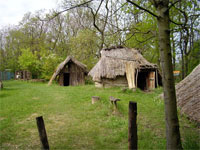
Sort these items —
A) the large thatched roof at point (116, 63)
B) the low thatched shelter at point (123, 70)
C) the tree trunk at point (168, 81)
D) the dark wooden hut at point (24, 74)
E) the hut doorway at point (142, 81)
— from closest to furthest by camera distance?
the tree trunk at point (168, 81) → the low thatched shelter at point (123, 70) → the large thatched roof at point (116, 63) → the hut doorway at point (142, 81) → the dark wooden hut at point (24, 74)

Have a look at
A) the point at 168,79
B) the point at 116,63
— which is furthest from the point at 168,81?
the point at 116,63

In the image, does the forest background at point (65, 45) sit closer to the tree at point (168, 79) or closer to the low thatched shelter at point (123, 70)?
the low thatched shelter at point (123, 70)

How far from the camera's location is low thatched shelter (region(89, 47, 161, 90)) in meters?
13.7

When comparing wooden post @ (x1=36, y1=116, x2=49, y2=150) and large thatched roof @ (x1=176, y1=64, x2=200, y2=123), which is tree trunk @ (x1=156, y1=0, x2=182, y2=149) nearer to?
wooden post @ (x1=36, y1=116, x2=49, y2=150)

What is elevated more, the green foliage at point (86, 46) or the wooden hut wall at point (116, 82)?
the green foliage at point (86, 46)

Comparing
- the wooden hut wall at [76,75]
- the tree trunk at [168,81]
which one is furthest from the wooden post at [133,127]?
the wooden hut wall at [76,75]

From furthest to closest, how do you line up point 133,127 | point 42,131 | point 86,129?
point 86,129 < point 42,131 < point 133,127

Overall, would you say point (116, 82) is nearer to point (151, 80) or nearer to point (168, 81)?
point (151, 80)

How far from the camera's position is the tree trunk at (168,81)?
281 cm

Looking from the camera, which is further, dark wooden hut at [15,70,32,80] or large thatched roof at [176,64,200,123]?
dark wooden hut at [15,70,32,80]

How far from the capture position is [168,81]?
9.25ft

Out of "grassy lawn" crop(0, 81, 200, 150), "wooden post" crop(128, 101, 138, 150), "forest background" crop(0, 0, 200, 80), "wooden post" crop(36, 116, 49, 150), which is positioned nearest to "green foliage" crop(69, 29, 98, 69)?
"forest background" crop(0, 0, 200, 80)

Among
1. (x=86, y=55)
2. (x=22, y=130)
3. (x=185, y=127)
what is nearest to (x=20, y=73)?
(x=86, y=55)

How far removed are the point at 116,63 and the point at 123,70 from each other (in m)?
0.99
